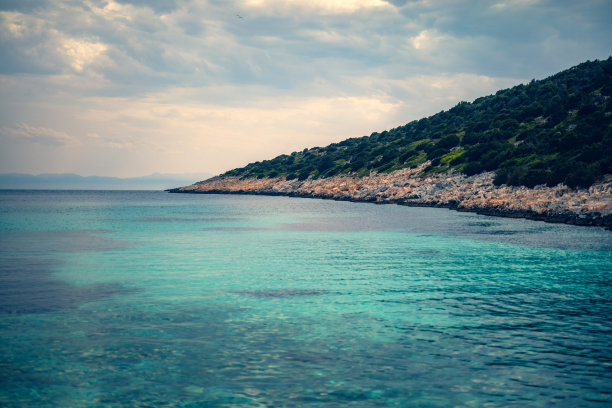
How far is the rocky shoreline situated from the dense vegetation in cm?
163

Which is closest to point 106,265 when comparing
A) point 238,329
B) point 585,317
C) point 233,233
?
point 238,329

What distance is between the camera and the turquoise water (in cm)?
871

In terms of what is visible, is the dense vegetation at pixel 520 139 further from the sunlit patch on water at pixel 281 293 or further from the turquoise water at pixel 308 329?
the sunlit patch on water at pixel 281 293

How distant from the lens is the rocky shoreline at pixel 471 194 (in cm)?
4172

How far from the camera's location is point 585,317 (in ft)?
44.8

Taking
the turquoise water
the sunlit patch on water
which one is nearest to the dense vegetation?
the turquoise water

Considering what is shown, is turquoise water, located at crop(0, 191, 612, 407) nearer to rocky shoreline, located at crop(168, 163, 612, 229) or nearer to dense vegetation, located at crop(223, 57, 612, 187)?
rocky shoreline, located at crop(168, 163, 612, 229)

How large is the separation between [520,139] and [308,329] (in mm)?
72668

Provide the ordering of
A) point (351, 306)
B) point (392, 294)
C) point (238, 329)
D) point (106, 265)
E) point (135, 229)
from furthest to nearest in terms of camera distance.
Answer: point (135, 229) → point (106, 265) → point (392, 294) → point (351, 306) → point (238, 329)

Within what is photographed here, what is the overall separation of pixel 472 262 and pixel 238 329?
15420 millimetres

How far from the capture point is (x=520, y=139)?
248ft

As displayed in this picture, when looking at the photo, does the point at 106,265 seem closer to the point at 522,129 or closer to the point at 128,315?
the point at 128,315

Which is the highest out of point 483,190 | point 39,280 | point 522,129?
point 522,129

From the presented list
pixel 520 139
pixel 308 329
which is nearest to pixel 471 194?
pixel 520 139
